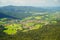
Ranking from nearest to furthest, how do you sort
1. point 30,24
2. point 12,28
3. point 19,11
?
1. point 12,28
2. point 30,24
3. point 19,11

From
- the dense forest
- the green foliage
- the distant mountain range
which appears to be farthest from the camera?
the distant mountain range

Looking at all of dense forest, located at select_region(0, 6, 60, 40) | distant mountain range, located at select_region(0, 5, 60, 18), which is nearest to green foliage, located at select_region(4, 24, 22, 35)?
dense forest, located at select_region(0, 6, 60, 40)

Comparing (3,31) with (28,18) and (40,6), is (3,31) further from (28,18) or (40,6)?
(40,6)

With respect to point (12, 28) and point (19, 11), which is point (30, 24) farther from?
point (19, 11)

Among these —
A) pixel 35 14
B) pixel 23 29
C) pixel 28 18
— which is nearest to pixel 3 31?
pixel 23 29

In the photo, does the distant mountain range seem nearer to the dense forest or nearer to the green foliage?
the dense forest

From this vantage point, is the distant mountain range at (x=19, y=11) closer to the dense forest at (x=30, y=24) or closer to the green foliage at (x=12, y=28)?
the dense forest at (x=30, y=24)

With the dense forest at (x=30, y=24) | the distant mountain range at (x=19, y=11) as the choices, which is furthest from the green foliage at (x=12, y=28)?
the distant mountain range at (x=19, y=11)

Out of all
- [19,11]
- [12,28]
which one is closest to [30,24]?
[12,28]

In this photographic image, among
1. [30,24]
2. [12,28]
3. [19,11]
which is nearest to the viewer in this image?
[12,28]
